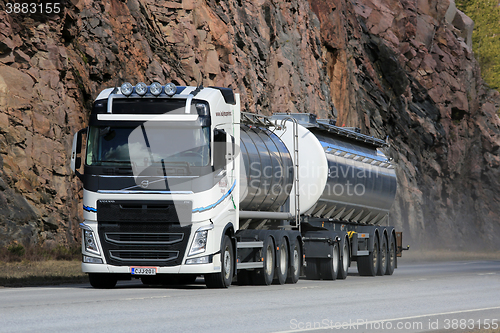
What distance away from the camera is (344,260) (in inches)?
898

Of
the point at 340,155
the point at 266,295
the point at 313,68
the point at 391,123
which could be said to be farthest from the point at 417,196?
the point at 266,295

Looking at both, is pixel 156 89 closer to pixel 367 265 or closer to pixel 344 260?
pixel 344 260

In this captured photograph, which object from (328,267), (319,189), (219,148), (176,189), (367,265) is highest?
(219,148)

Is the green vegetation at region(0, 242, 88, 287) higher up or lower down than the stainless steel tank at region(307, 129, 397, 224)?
lower down

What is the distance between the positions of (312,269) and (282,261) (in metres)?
2.79

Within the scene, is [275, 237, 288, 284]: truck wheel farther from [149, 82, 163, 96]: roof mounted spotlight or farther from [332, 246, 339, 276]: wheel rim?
[149, 82, 163, 96]: roof mounted spotlight

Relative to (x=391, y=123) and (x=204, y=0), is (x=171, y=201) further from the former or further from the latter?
(x=391, y=123)

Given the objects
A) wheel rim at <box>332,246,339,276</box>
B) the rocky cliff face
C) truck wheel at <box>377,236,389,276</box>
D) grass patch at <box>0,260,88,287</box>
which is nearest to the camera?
grass patch at <box>0,260,88,287</box>

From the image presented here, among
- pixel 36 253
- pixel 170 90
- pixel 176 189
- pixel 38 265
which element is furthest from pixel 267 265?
pixel 36 253

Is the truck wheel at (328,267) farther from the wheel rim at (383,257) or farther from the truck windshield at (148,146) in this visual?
the truck windshield at (148,146)

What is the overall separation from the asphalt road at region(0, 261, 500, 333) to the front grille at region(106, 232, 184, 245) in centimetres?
98

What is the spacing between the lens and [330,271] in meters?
21.7

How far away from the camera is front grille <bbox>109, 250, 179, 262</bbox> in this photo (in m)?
15.5

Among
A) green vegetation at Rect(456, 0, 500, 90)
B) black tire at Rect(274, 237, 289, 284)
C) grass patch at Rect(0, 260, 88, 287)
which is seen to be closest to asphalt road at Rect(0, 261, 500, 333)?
black tire at Rect(274, 237, 289, 284)
